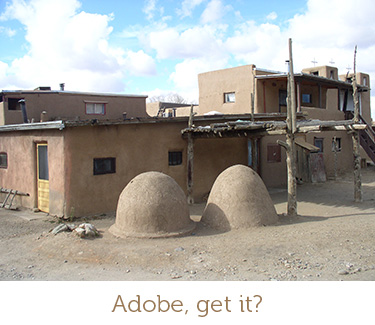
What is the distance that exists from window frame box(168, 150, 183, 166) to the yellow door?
14.1 feet

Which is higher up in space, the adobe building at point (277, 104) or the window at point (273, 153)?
the adobe building at point (277, 104)

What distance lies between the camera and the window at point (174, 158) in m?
13.9

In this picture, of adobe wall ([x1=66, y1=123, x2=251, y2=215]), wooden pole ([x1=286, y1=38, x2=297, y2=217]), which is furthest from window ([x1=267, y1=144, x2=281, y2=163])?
wooden pole ([x1=286, y1=38, x2=297, y2=217])

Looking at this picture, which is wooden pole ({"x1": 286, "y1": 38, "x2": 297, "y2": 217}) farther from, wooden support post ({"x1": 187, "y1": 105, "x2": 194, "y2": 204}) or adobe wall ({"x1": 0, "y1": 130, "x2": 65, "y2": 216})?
adobe wall ({"x1": 0, "y1": 130, "x2": 65, "y2": 216})

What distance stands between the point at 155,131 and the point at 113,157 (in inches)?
78.1

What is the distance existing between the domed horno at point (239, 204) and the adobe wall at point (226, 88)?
1091cm

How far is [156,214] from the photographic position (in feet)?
28.1

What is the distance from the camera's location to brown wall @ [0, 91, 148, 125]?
17922 millimetres

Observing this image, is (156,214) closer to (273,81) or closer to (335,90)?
A: (273,81)

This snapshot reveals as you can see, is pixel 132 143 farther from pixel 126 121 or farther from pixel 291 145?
pixel 291 145

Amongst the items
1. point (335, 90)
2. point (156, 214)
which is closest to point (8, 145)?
point (156, 214)

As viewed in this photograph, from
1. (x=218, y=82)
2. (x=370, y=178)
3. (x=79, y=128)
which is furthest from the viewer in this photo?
(x=218, y=82)

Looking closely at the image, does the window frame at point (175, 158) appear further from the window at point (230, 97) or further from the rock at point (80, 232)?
the window at point (230, 97)

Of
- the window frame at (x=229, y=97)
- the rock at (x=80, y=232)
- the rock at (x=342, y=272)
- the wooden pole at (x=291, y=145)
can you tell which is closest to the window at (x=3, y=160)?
the rock at (x=80, y=232)
